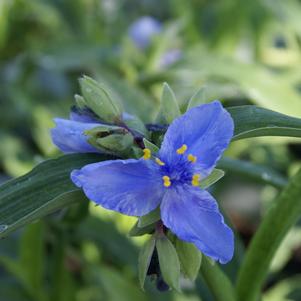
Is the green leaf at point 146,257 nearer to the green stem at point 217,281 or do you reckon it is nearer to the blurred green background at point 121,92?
the green stem at point 217,281

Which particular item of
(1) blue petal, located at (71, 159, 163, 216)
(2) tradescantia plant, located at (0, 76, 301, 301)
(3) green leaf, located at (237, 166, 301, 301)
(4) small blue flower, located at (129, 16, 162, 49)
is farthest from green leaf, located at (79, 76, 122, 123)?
(4) small blue flower, located at (129, 16, 162, 49)

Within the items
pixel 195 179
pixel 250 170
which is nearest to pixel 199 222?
pixel 195 179

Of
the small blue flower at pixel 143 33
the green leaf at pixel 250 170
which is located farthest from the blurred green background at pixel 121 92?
the green leaf at pixel 250 170

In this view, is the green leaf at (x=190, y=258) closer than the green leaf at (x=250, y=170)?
Yes

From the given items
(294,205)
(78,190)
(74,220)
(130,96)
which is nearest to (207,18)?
(130,96)

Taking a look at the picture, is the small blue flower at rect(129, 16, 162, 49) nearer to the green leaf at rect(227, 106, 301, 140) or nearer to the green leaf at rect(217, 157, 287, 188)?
the green leaf at rect(217, 157, 287, 188)

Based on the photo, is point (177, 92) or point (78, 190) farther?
point (177, 92)

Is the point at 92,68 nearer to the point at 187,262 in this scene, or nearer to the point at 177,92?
the point at 177,92
